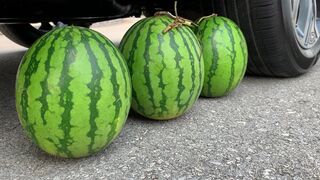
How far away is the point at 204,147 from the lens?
49.8 inches

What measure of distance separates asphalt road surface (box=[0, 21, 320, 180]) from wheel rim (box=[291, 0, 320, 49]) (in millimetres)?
540

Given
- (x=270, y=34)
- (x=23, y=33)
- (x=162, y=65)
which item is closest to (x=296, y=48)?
(x=270, y=34)

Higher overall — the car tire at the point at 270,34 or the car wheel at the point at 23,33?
the car tire at the point at 270,34

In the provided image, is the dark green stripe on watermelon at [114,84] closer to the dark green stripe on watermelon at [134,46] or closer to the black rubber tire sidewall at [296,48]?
the dark green stripe on watermelon at [134,46]

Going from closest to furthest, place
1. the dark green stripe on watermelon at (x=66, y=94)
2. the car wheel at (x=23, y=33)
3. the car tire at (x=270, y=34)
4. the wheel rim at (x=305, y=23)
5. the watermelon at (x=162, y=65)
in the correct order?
the dark green stripe on watermelon at (x=66, y=94), the watermelon at (x=162, y=65), the car tire at (x=270, y=34), the wheel rim at (x=305, y=23), the car wheel at (x=23, y=33)

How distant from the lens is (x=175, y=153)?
1.22 m

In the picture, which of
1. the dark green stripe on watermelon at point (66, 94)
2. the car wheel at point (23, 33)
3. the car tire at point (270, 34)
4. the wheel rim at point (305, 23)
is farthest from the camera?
the car wheel at point (23, 33)

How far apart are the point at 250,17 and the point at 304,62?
511 millimetres

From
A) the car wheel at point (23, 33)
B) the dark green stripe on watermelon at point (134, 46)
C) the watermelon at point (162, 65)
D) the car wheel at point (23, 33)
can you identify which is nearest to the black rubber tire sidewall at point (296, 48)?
the watermelon at point (162, 65)

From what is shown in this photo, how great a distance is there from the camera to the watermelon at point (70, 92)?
1.04 meters

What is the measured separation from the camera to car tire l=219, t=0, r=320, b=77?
1903 millimetres

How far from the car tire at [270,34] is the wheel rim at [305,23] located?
0.11ft

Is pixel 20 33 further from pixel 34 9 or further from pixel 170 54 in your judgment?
pixel 170 54

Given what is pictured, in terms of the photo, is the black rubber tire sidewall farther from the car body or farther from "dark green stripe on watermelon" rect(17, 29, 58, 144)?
"dark green stripe on watermelon" rect(17, 29, 58, 144)
